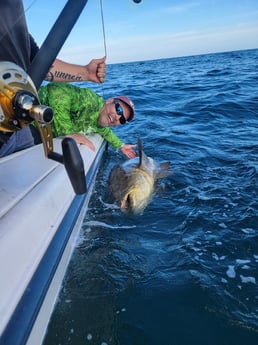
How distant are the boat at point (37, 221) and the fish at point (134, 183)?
0.95 meters

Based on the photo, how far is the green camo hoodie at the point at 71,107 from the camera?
397 cm

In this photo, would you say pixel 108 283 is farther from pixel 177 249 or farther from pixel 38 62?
pixel 38 62

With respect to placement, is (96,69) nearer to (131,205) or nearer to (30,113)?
(131,205)

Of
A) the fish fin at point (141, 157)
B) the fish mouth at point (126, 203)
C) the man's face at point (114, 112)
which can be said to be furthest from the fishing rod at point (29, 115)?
the man's face at point (114, 112)

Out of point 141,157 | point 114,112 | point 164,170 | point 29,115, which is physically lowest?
point 164,170

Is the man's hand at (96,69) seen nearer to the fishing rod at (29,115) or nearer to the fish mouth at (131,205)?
the fish mouth at (131,205)

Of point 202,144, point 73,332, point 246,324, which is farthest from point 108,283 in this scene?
point 202,144

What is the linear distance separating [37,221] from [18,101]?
0.65 m

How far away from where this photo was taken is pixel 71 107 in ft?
13.7

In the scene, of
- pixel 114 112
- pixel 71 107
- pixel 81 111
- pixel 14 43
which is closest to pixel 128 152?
pixel 114 112

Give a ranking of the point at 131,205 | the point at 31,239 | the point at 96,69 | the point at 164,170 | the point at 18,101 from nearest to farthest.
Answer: the point at 18,101 → the point at 31,239 → the point at 131,205 → the point at 96,69 → the point at 164,170

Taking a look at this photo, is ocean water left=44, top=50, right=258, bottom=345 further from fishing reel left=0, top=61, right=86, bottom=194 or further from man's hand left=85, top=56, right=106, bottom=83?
man's hand left=85, top=56, right=106, bottom=83

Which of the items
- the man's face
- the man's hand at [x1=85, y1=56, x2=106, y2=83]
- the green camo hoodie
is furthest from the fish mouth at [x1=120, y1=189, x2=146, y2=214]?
the man's hand at [x1=85, y1=56, x2=106, y2=83]

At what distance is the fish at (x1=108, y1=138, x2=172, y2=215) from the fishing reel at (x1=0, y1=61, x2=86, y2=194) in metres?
2.13
